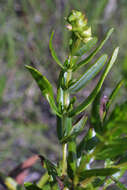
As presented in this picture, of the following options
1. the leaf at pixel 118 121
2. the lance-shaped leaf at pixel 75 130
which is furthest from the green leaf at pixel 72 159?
the leaf at pixel 118 121

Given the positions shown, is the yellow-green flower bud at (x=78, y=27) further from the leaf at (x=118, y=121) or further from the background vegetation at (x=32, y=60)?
the background vegetation at (x=32, y=60)

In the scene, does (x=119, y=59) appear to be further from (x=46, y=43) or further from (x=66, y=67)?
(x=66, y=67)

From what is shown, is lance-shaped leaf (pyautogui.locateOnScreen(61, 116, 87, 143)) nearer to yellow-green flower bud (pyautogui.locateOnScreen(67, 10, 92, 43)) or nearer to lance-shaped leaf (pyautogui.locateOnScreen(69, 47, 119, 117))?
lance-shaped leaf (pyautogui.locateOnScreen(69, 47, 119, 117))

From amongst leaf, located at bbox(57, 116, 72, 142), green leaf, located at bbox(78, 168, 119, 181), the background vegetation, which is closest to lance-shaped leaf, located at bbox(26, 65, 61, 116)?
leaf, located at bbox(57, 116, 72, 142)

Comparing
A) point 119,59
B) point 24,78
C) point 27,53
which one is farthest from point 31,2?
point 119,59

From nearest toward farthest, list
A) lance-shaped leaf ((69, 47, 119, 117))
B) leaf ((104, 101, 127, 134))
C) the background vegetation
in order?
1. leaf ((104, 101, 127, 134))
2. lance-shaped leaf ((69, 47, 119, 117))
3. the background vegetation

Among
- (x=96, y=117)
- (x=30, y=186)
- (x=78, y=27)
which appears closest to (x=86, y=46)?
(x=78, y=27)

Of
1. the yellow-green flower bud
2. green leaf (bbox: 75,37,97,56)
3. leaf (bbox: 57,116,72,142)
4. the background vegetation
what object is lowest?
the background vegetation
